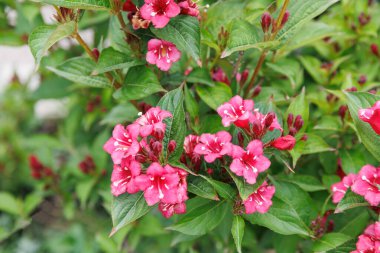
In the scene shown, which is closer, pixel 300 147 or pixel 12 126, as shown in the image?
pixel 300 147

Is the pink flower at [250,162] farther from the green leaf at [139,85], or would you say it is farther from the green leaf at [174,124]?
the green leaf at [139,85]

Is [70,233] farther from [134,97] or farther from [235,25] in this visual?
[235,25]

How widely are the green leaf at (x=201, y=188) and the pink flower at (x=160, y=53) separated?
371mm

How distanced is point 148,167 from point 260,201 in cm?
35

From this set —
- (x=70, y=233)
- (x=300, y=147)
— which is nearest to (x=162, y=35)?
(x=300, y=147)

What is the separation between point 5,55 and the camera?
211 inches

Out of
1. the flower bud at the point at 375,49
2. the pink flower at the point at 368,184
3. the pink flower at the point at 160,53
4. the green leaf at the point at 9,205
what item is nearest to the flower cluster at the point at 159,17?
the pink flower at the point at 160,53

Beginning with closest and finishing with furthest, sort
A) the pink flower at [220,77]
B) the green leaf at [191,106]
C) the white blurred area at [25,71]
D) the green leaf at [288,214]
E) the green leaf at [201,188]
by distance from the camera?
the green leaf at [201,188] < the green leaf at [288,214] < the green leaf at [191,106] < the pink flower at [220,77] < the white blurred area at [25,71]

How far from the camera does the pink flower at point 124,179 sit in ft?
4.28

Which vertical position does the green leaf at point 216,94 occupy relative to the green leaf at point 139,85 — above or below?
below

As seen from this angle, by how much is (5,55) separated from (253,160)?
4707 millimetres

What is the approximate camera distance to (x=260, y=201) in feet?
4.61

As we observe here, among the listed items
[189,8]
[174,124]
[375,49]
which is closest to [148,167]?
[174,124]

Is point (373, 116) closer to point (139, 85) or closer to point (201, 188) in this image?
point (201, 188)
